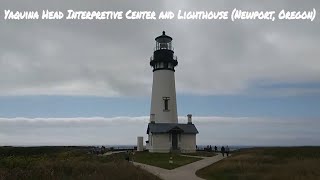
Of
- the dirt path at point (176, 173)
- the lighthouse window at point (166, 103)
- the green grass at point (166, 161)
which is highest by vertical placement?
the lighthouse window at point (166, 103)

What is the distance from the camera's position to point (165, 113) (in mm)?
51062

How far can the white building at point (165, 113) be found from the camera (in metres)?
49.5

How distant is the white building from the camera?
49.5m

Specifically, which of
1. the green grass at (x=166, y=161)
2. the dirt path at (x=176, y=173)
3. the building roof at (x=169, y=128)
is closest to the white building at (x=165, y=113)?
the building roof at (x=169, y=128)

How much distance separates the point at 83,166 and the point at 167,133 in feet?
95.4

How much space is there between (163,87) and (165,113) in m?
3.41

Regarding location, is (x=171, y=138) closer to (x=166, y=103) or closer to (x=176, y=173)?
(x=166, y=103)

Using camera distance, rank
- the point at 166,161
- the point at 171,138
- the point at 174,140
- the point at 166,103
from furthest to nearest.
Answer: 1. the point at 166,103
2. the point at 174,140
3. the point at 171,138
4. the point at 166,161

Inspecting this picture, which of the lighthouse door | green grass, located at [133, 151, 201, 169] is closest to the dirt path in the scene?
green grass, located at [133, 151, 201, 169]

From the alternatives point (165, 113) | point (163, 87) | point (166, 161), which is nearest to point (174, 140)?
point (165, 113)

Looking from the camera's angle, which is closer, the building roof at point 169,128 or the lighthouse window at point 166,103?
the building roof at point 169,128

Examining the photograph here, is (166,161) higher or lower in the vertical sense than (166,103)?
lower

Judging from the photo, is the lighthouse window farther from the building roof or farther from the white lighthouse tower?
the building roof

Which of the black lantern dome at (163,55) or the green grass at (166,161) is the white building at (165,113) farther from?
the green grass at (166,161)
